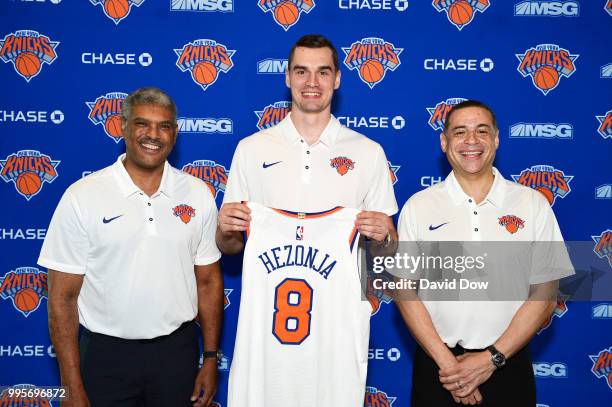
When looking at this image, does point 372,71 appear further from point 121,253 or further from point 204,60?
point 121,253

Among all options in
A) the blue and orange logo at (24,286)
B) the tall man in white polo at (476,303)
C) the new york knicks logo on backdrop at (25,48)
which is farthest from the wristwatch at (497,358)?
the new york knicks logo on backdrop at (25,48)

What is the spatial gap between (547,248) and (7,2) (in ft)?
10.1

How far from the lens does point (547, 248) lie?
2.21 m

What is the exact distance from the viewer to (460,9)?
307 centimetres

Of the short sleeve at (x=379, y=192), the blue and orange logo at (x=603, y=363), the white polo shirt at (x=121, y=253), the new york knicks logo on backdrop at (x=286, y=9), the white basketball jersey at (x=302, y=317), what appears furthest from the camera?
the blue and orange logo at (x=603, y=363)

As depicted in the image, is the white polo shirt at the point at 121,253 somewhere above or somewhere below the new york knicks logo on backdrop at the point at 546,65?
below

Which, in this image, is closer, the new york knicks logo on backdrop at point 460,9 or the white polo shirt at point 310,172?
the white polo shirt at point 310,172

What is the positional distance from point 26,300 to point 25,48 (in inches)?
56.7

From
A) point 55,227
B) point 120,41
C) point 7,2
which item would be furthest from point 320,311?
point 7,2

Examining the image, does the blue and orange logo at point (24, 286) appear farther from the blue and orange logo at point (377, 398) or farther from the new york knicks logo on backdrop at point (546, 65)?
the new york knicks logo on backdrop at point (546, 65)

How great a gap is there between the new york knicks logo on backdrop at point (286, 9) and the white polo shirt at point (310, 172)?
89 centimetres

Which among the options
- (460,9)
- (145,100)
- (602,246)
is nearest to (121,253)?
(145,100)

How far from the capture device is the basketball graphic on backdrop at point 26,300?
3.15 m

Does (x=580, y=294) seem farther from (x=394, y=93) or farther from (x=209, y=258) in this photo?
(x=209, y=258)
